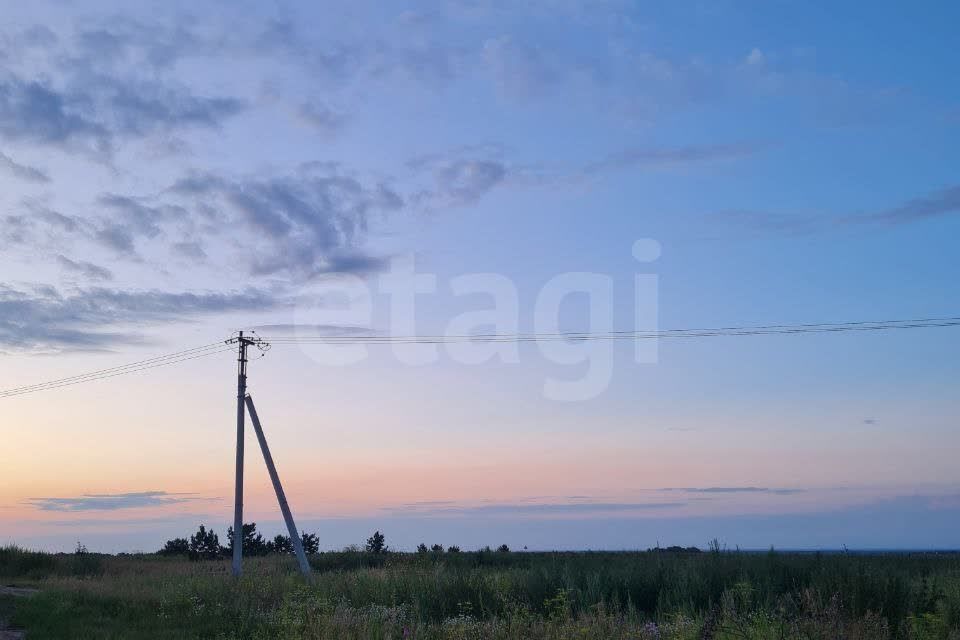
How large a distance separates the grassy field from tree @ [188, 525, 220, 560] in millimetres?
24639

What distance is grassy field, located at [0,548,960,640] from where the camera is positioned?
1071 cm

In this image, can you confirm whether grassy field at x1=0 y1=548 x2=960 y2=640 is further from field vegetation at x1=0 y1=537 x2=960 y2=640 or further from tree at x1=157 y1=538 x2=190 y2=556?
tree at x1=157 y1=538 x2=190 y2=556

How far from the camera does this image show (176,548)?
182 feet

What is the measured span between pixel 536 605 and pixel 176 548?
150ft

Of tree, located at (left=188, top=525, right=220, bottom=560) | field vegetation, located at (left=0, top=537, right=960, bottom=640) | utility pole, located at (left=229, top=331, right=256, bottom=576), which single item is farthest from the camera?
tree, located at (left=188, top=525, right=220, bottom=560)

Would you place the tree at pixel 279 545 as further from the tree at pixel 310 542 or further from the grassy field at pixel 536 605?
Result: the grassy field at pixel 536 605

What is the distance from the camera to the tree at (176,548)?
179ft

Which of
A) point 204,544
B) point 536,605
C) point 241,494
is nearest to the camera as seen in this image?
point 536,605

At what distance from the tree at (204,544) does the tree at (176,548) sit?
2.68 metres

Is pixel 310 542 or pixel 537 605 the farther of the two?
pixel 310 542

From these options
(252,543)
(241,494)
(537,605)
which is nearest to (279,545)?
(252,543)

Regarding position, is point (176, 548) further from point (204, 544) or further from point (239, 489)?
point (239, 489)

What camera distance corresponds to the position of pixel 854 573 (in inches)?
625

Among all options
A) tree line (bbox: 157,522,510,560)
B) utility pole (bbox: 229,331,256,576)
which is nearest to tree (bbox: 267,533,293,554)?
tree line (bbox: 157,522,510,560)
